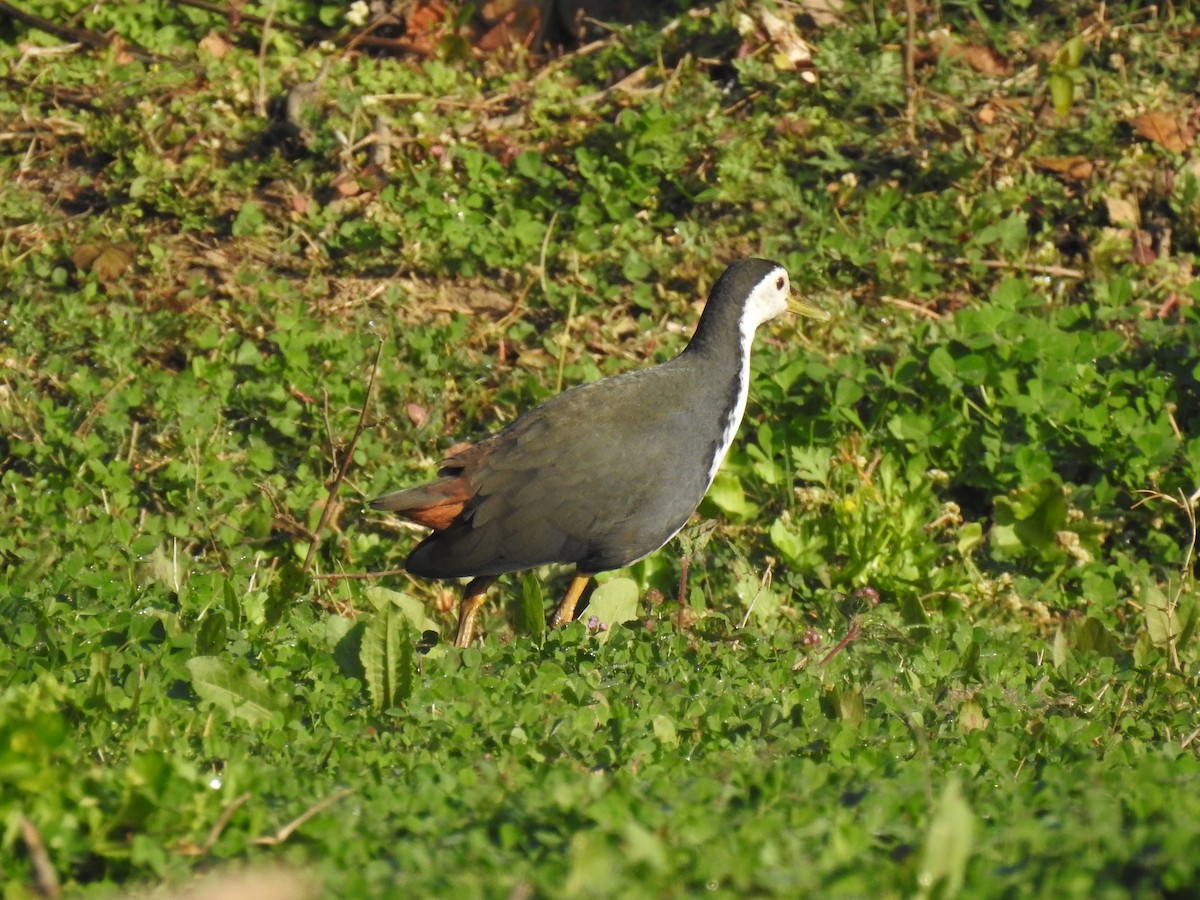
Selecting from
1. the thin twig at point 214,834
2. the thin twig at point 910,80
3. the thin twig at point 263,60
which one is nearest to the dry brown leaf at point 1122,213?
the thin twig at point 910,80

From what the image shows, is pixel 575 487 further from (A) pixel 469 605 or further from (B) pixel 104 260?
(B) pixel 104 260

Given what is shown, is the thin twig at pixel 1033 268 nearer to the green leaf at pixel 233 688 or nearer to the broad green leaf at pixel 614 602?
the broad green leaf at pixel 614 602

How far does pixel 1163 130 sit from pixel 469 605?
416 centimetres

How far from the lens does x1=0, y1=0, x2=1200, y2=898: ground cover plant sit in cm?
312

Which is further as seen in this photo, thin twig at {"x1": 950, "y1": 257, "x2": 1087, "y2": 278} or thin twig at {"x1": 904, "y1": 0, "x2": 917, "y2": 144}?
thin twig at {"x1": 904, "y1": 0, "x2": 917, "y2": 144}

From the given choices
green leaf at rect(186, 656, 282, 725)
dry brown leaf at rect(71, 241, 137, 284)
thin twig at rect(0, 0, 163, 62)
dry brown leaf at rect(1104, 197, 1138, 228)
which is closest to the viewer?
green leaf at rect(186, 656, 282, 725)

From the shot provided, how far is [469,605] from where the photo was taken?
5383mm

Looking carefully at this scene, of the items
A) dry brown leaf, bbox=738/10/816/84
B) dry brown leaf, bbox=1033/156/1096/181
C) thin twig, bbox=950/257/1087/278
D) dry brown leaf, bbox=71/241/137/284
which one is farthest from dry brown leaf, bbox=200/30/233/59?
dry brown leaf, bbox=1033/156/1096/181

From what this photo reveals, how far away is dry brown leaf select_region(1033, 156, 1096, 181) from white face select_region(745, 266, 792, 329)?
1967 mm

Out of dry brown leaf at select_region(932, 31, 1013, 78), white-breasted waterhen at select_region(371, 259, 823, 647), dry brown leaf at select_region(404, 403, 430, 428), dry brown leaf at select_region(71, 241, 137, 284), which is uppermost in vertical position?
dry brown leaf at select_region(932, 31, 1013, 78)

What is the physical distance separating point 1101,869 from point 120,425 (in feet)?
15.1

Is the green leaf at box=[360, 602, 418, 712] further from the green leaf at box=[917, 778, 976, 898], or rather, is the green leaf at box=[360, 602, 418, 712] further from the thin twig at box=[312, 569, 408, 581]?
the green leaf at box=[917, 778, 976, 898]

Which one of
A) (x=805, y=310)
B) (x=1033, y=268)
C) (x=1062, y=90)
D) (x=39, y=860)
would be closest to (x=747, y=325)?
(x=805, y=310)

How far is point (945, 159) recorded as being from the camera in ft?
24.5
